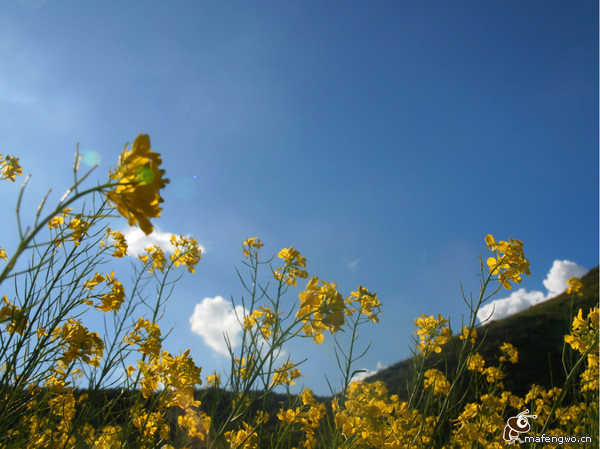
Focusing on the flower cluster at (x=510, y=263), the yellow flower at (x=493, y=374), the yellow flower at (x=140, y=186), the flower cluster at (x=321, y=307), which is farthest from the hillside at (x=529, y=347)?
the yellow flower at (x=140, y=186)

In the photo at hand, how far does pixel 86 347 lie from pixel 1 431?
51 centimetres

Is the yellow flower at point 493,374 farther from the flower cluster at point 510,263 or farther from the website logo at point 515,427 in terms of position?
the flower cluster at point 510,263

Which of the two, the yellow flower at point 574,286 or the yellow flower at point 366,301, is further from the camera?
the yellow flower at point 574,286

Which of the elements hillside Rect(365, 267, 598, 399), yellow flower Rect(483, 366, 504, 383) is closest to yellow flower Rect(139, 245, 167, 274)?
yellow flower Rect(483, 366, 504, 383)

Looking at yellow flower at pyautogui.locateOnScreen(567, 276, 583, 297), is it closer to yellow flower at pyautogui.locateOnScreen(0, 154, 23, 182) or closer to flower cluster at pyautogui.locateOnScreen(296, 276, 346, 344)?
flower cluster at pyautogui.locateOnScreen(296, 276, 346, 344)

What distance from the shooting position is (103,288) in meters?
2.52

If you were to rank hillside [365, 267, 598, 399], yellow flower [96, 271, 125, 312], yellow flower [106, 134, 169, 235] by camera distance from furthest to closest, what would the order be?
hillside [365, 267, 598, 399] < yellow flower [96, 271, 125, 312] < yellow flower [106, 134, 169, 235]

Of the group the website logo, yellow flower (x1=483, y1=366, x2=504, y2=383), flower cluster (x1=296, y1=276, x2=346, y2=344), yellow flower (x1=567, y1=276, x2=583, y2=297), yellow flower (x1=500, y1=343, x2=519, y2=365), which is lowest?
the website logo

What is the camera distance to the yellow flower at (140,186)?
2.63 feet

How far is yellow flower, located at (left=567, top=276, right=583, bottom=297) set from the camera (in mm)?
4461

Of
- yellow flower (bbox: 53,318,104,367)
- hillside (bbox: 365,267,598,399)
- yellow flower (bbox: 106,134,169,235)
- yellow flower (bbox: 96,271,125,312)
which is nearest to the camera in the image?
yellow flower (bbox: 106,134,169,235)

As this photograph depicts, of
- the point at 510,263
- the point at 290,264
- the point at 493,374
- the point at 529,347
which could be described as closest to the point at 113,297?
the point at 290,264

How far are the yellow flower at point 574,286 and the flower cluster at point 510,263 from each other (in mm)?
3001

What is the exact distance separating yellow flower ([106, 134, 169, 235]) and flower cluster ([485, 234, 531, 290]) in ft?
6.78
